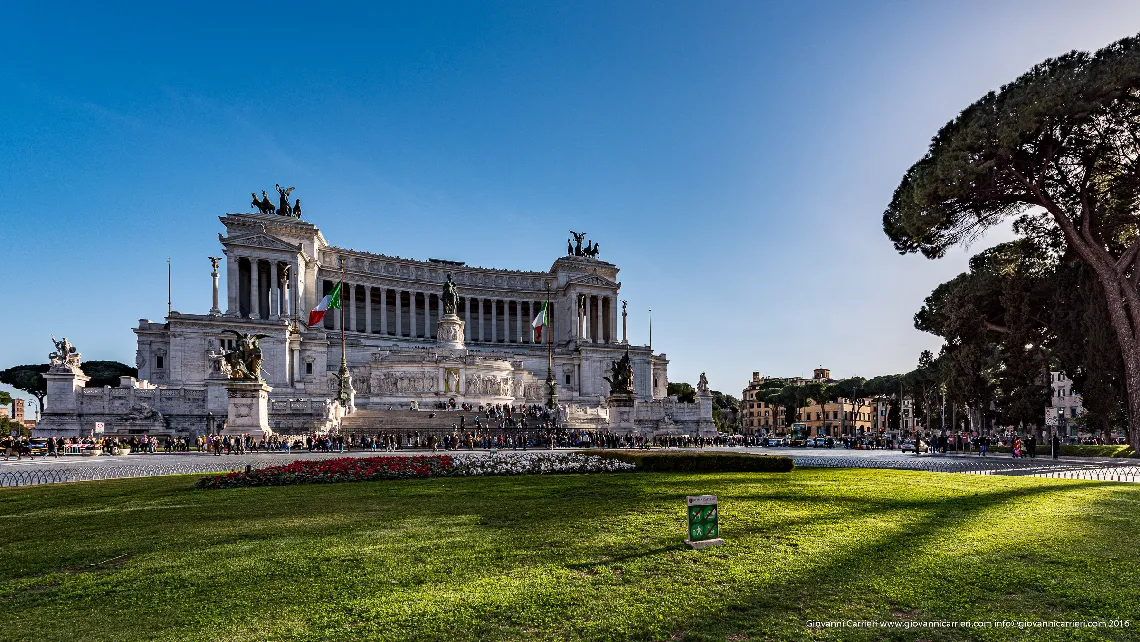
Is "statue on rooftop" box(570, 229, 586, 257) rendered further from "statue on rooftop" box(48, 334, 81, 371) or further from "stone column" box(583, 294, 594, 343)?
"statue on rooftop" box(48, 334, 81, 371)

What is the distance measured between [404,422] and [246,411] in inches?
554

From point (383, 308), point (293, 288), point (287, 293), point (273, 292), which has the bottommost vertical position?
point (383, 308)

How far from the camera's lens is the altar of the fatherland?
48000mm

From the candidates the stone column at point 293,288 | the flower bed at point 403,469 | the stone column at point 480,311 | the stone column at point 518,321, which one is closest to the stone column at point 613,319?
the stone column at point 518,321

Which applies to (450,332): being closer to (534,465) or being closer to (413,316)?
(413,316)

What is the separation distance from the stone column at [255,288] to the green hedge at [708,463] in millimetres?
60426

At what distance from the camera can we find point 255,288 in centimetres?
7212

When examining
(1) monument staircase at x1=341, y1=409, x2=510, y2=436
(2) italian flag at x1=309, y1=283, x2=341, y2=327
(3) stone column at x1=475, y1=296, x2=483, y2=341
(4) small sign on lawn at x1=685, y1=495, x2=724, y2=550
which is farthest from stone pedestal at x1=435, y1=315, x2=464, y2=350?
(4) small sign on lawn at x1=685, y1=495, x2=724, y2=550

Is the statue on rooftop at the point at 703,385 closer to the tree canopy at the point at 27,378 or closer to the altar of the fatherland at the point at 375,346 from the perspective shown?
the altar of the fatherland at the point at 375,346

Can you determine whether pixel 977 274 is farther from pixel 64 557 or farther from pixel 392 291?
pixel 392 291

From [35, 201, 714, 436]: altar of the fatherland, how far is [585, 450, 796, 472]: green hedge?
22316 mm

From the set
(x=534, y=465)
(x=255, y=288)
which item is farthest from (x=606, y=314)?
(x=534, y=465)

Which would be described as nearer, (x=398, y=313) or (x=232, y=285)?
(x=232, y=285)

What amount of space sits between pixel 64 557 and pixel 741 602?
9419 mm
